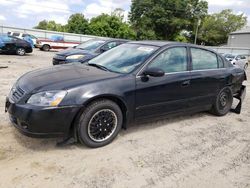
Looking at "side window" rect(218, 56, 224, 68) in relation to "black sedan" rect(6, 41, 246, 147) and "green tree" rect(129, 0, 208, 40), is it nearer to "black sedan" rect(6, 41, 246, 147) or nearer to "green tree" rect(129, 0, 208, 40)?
"black sedan" rect(6, 41, 246, 147)

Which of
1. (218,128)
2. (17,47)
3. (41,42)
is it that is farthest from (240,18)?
(218,128)

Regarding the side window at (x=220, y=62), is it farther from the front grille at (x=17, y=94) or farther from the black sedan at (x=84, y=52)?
the black sedan at (x=84, y=52)

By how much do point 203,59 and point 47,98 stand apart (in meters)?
3.15

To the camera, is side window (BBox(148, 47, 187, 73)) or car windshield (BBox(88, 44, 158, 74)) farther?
side window (BBox(148, 47, 187, 73))

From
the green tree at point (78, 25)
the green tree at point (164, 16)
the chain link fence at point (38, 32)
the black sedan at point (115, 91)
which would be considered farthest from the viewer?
the green tree at point (164, 16)

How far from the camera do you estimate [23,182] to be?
2.81 metres

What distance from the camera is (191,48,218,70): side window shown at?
15.8 feet

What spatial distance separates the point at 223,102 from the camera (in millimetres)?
5555

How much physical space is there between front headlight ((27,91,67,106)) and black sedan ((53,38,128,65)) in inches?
202

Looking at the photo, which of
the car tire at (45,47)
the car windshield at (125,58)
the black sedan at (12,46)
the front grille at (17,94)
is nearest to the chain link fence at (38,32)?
the car tire at (45,47)

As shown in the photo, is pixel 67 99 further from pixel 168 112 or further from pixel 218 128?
pixel 218 128

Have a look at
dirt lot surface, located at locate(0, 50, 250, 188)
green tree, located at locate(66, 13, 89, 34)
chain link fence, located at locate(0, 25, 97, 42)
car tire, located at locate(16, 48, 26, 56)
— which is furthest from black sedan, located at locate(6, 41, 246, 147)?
green tree, located at locate(66, 13, 89, 34)

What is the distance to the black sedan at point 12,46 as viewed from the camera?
15.3 meters

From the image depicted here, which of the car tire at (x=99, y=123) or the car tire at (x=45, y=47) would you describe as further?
the car tire at (x=45, y=47)
